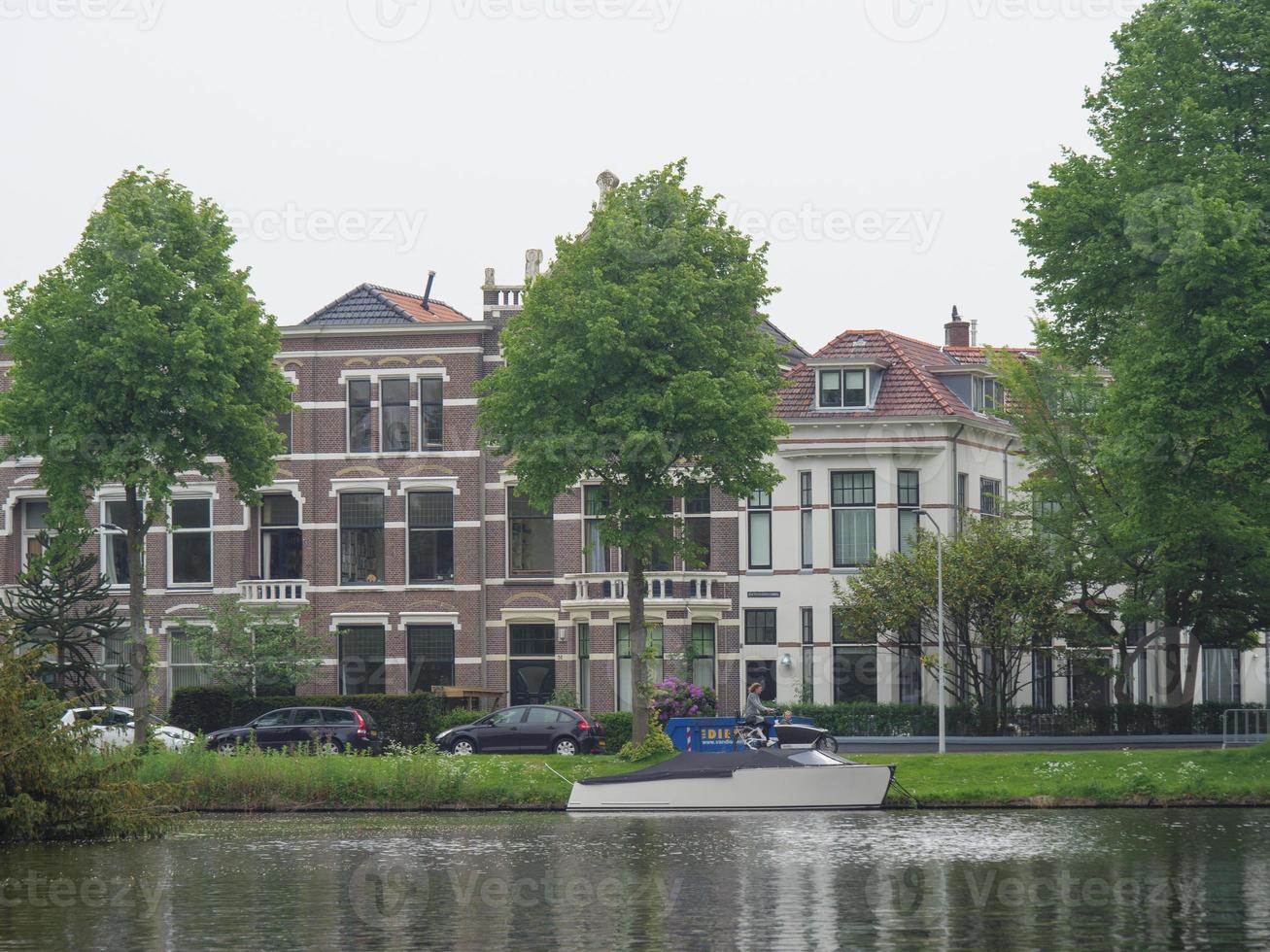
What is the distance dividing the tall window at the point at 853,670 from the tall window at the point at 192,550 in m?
20.3

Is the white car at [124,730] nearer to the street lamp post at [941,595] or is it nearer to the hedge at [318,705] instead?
the hedge at [318,705]

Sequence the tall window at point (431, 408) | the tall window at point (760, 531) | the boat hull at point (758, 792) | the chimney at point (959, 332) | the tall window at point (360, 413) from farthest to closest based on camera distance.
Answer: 1. the chimney at point (959, 332)
2. the tall window at point (360, 413)
3. the tall window at point (431, 408)
4. the tall window at point (760, 531)
5. the boat hull at point (758, 792)

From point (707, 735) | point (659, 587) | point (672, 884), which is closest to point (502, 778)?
point (707, 735)

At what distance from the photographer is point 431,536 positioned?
5903cm

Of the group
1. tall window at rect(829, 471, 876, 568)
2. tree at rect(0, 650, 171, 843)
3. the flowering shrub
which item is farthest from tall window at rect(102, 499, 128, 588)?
tree at rect(0, 650, 171, 843)

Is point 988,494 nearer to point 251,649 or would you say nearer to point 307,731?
point 307,731

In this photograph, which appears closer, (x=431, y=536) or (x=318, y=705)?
(x=318, y=705)

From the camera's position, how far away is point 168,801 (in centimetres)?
3575

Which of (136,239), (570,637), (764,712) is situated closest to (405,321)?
(570,637)

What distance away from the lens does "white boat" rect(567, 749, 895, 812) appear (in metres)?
37.6

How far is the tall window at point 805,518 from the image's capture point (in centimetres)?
5806

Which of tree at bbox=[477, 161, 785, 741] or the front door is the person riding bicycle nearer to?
tree at bbox=[477, 161, 785, 741]

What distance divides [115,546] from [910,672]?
25934 millimetres

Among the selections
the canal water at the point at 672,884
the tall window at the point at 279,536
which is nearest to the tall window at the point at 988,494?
the tall window at the point at 279,536
